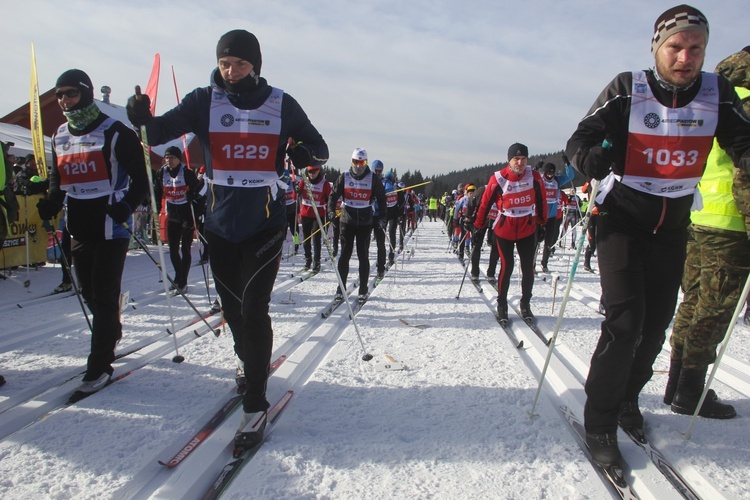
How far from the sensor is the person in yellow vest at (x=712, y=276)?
2889mm

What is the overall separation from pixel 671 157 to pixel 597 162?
44 centimetres

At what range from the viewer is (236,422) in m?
2.75

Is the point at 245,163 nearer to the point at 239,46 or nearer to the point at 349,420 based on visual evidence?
the point at 239,46

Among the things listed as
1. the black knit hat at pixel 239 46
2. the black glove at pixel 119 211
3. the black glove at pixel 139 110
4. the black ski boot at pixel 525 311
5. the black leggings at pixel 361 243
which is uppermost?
the black knit hat at pixel 239 46

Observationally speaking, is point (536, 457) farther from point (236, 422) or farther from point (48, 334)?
point (48, 334)

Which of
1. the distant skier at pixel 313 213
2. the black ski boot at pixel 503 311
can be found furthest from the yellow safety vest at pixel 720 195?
the distant skier at pixel 313 213

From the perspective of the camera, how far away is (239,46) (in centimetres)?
264

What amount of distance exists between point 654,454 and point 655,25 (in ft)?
7.55

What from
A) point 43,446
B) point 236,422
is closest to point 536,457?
point 236,422

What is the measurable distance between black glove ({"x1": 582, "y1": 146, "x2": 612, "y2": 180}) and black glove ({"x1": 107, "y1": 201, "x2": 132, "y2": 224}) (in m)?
3.05

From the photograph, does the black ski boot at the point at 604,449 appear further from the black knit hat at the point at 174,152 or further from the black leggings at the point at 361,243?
the black knit hat at the point at 174,152

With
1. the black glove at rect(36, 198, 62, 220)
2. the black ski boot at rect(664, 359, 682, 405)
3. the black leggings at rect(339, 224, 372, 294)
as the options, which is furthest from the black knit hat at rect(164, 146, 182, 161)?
the black ski boot at rect(664, 359, 682, 405)

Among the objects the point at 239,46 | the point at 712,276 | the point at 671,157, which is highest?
the point at 239,46

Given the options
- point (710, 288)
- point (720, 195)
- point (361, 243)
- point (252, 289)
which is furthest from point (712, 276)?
point (361, 243)
